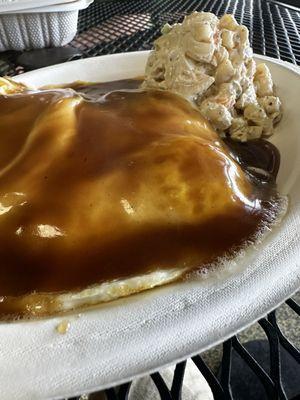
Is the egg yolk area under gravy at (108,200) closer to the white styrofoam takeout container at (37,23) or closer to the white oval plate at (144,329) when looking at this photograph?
the white oval plate at (144,329)

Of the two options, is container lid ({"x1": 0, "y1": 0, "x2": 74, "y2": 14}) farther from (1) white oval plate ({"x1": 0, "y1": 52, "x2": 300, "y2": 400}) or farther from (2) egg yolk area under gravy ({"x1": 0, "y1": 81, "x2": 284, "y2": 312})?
(1) white oval plate ({"x1": 0, "y1": 52, "x2": 300, "y2": 400})

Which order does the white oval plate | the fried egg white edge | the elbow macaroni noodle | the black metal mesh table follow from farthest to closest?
the black metal mesh table < the elbow macaroni noodle < the fried egg white edge < the white oval plate

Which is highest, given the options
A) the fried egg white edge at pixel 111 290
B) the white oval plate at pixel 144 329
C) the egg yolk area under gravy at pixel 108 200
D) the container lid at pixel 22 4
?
the container lid at pixel 22 4

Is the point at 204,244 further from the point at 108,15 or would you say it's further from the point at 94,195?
the point at 108,15

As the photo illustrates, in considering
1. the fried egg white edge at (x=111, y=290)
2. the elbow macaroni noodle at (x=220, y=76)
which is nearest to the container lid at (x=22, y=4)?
Answer: the elbow macaroni noodle at (x=220, y=76)

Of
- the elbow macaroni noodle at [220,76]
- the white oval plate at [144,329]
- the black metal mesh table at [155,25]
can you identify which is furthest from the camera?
the black metal mesh table at [155,25]

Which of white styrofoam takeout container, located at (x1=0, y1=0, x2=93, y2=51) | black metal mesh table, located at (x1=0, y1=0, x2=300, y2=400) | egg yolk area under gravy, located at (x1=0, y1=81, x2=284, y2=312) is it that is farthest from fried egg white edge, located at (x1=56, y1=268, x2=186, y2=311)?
white styrofoam takeout container, located at (x1=0, y1=0, x2=93, y2=51)
